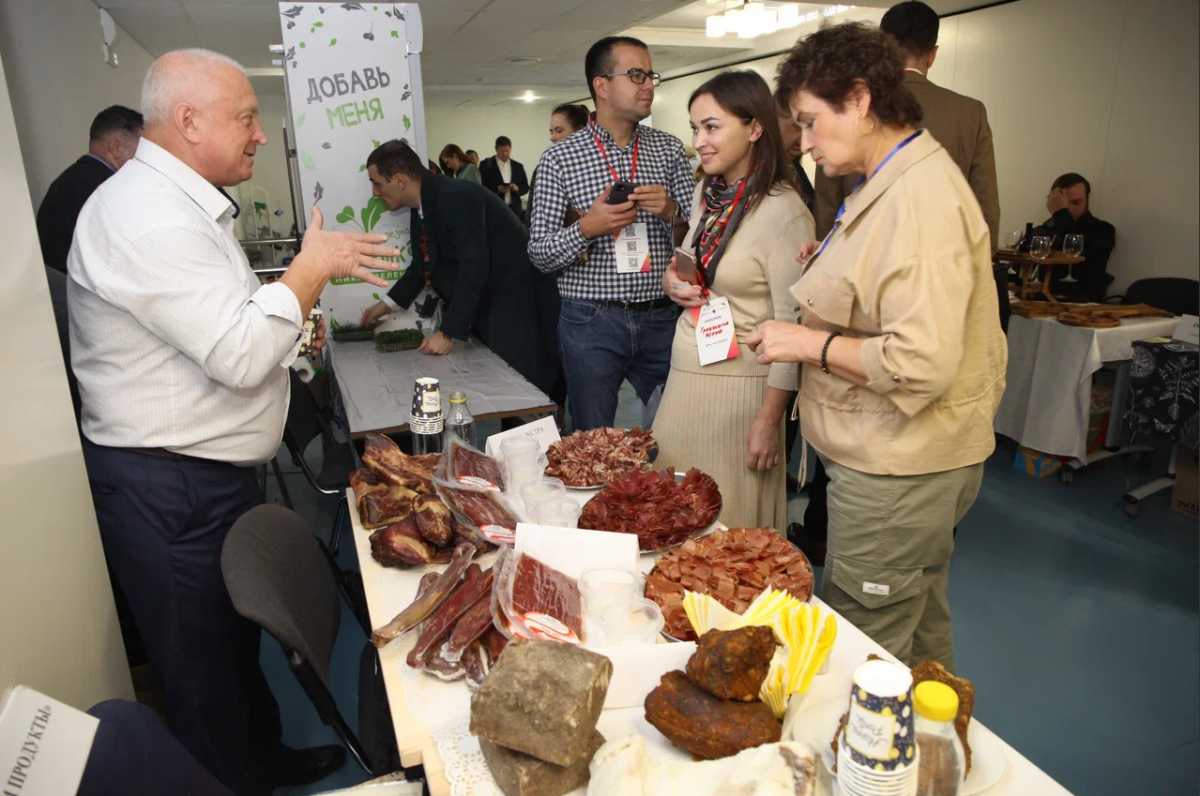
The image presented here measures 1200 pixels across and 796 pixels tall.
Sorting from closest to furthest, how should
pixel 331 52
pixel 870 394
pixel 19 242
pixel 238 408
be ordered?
pixel 19 242 → pixel 870 394 → pixel 238 408 → pixel 331 52

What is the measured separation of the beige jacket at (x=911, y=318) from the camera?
4.71 ft

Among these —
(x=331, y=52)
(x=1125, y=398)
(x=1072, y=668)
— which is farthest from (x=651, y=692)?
(x=1125, y=398)

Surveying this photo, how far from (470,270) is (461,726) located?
274 centimetres

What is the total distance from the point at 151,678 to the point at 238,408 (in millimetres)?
879

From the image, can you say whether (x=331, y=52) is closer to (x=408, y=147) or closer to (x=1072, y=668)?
(x=408, y=147)

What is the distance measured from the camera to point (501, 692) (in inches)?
38.2

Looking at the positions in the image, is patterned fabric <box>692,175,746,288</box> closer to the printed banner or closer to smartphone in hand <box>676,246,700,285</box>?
smartphone in hand <box>676,246,700,285</box>

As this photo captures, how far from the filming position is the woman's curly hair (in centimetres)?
147

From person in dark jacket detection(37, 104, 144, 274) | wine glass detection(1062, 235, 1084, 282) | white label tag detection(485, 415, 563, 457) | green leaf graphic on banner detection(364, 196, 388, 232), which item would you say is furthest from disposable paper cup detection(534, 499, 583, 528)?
wine glass detection(1062, 235, 1084, 282)

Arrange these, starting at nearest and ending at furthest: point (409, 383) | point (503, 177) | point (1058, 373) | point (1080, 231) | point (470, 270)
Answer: point (409, 383) → point (470, 270) → point (1058, 373) → point (1080, 231) → point (503, 177)

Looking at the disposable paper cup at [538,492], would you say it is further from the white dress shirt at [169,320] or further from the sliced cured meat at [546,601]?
the white dress shirt at [169,320]

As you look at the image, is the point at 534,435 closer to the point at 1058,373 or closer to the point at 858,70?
the point at 858,70

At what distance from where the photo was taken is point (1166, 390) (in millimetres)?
3779

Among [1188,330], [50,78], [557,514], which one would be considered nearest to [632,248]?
[557,514]
